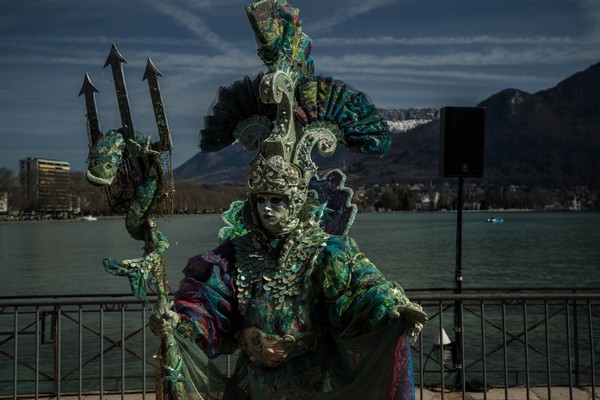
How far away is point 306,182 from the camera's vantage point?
340cm

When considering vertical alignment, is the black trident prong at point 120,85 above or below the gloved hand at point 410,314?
above

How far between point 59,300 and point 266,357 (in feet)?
8.17

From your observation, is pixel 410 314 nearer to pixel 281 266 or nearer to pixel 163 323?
pixel 281 266

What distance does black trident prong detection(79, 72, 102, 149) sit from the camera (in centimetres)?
286

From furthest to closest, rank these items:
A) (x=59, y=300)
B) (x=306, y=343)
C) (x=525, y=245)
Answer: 1. (x=525, y=245)
2. (x=59, y=300)
3. (x=306, y=343)

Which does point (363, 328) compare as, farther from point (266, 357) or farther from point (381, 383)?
point (266, 357)

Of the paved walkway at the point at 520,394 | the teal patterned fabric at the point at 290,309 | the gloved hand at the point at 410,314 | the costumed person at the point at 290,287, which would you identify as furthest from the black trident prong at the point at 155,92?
the paved walkway at the point at 520,394

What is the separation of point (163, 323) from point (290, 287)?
62 cm

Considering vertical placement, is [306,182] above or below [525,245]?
above

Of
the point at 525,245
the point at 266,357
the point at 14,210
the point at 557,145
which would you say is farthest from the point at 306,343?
the point at 557,145

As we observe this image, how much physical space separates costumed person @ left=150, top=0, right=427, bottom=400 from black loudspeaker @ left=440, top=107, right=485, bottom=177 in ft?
11.1

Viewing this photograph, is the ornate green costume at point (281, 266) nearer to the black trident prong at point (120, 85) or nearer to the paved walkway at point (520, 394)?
the black trident prong at point (120, 85)

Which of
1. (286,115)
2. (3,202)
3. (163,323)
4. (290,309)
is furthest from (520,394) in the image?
(3,202)

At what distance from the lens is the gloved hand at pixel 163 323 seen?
115 inches
